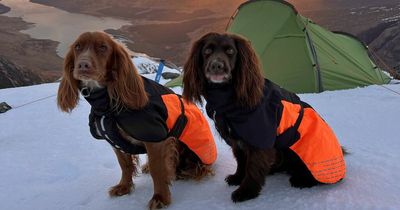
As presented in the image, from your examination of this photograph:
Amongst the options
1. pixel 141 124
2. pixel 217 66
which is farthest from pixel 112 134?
pixel 217 66

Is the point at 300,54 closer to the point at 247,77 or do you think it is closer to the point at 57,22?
the point at 247,77

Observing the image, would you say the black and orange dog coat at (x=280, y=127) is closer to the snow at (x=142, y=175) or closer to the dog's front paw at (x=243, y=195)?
the snow at (x=142, y=175)

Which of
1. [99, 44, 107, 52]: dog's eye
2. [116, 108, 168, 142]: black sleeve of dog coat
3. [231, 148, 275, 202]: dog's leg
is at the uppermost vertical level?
[99, 44, 107, 52]: dog's eye

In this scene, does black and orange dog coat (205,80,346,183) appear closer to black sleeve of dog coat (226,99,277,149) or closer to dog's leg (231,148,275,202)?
black sleeve of dog coat (226,99,277,149)

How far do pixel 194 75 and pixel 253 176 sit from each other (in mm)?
931

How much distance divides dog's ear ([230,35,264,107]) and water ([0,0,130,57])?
2587cm

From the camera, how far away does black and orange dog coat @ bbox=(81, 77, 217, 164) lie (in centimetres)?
336

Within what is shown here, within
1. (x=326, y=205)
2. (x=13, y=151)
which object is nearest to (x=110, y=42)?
(x=326, y=205)

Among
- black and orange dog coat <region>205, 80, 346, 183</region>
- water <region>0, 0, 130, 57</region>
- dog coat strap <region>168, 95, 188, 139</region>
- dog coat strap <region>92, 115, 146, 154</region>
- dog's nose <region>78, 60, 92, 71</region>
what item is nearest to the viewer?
dog's nose <region>78, 60, 92, 71</region>

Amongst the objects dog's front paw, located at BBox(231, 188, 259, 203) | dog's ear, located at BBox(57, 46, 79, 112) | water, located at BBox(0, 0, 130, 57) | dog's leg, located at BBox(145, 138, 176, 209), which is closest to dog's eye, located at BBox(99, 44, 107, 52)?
dog's ear, located at BBox(57, 46, 79, 112)

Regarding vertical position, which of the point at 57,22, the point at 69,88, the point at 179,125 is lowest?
the point at 57,22

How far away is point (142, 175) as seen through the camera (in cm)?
436

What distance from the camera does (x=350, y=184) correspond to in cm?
359

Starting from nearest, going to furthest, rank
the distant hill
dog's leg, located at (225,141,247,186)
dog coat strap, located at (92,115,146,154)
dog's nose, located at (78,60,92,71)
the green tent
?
1. dog's nose, located at (78,60,92,71)
2. dog coat strap, located at (92,115,146,154)
3. dog's leg, located at (225,141,247,186)
4. the green tent
5. the distant hill
